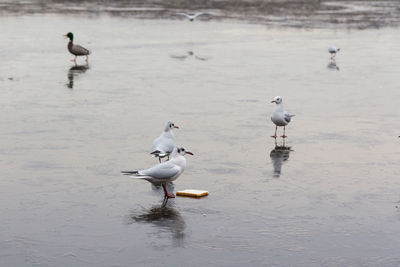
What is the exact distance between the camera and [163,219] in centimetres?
1152

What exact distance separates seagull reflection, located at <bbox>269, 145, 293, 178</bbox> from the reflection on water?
2.97 m

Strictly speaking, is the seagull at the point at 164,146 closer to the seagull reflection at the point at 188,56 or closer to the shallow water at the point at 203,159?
the shallow water at the point at 203,159

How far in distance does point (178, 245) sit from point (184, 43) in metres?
26.4

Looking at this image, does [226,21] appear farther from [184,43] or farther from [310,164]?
[310,164]

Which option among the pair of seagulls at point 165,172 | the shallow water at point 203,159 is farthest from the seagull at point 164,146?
the pair of seagulls at point 165,172

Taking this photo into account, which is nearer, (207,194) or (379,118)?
(207,194)

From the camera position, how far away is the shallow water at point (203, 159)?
409 inches

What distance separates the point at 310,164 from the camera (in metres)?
15.0

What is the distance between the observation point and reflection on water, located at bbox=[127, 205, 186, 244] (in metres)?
11.0

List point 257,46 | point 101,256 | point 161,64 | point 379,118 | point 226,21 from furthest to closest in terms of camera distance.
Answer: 1. point 226,21
2. point 257,46
3. point 161,64
4. point 379,118
5. point 101,256

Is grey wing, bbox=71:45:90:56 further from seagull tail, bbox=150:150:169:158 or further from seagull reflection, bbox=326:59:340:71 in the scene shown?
seagull tail, bbox=150:150:169:158

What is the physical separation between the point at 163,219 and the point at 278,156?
15.6 ft

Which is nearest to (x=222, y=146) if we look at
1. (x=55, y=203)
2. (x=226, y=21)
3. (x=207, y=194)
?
(x=207, y=194)

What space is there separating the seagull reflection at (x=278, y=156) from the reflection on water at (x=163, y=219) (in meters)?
2.97
